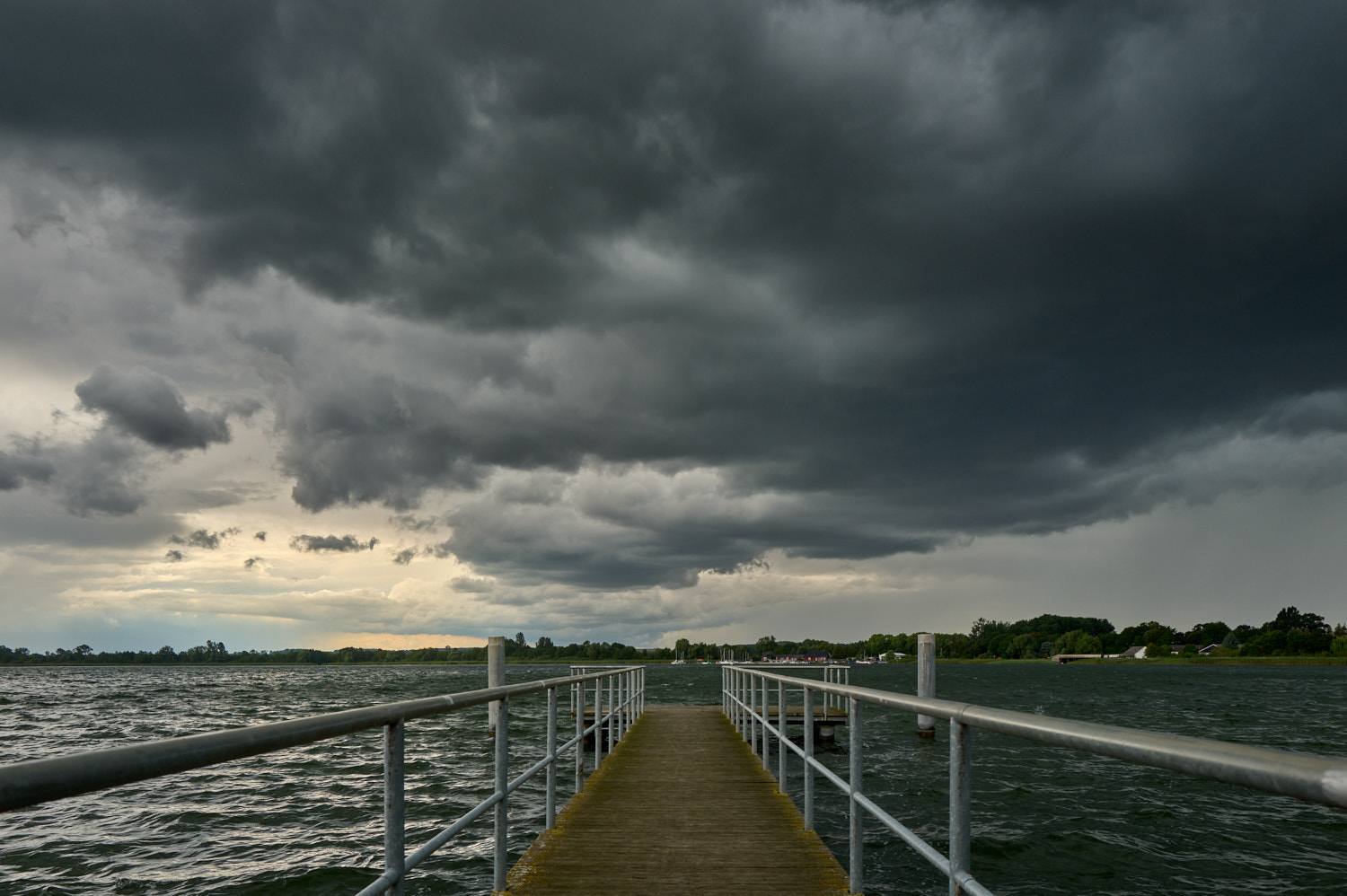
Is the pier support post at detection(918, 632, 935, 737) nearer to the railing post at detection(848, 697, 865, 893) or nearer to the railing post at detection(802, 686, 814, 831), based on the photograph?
the railing post at detection(802, 686, 814, 831)

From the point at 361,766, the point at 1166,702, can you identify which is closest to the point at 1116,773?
the point at 361,766

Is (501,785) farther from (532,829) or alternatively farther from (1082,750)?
(532,829)

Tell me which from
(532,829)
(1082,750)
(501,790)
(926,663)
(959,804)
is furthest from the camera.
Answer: (926,663)

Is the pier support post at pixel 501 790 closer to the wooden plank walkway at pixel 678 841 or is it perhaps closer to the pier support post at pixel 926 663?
the wooden plank walkway at pixel 678 841

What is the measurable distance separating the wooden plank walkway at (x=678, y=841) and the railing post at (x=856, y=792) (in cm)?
28

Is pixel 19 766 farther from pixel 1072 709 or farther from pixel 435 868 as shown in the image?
pixel 1072 709

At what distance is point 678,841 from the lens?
237 inches

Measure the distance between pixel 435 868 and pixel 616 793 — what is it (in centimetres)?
412

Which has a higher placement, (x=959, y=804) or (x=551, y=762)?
(x=959, y=804)

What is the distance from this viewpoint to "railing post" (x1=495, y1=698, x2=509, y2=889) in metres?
4.42

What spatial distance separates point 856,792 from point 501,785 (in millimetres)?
1856

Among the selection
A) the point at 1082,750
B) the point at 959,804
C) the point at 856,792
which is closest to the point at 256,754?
the point at 1082,750

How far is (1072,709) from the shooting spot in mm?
40281

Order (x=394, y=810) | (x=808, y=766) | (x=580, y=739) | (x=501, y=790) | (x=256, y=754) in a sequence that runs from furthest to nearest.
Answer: (x=580, y=739)
(x=808, y=766)
(x=501, y=790)
(x=394, y=810)
(x=256, y=754)
